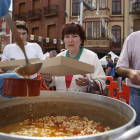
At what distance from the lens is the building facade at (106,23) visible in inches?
606

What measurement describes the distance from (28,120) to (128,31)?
51.7 feet

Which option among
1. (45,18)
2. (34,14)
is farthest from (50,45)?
(34,14)

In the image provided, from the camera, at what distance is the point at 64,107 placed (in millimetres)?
1331

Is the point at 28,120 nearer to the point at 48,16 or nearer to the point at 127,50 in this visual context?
the point at 127,50

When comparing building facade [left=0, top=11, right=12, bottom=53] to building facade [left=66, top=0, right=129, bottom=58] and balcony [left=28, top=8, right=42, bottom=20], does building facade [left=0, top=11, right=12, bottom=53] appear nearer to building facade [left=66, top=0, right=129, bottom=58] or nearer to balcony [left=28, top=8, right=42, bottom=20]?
balcony [left=28, top=8, right=42, bottom=20]

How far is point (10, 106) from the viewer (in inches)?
46.0

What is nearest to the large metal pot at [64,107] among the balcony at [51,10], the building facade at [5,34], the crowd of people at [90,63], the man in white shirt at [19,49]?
the crowd of people at [90,63]

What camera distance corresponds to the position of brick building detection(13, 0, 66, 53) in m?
15.9

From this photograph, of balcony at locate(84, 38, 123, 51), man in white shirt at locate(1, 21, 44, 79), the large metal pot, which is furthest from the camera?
balcony at locate(84, 38, 123, 51)

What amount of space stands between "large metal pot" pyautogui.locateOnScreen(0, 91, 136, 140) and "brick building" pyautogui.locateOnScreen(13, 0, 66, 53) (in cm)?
1475

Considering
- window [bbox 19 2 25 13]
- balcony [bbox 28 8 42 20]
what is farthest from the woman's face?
window [bbox 19 2 25 13]

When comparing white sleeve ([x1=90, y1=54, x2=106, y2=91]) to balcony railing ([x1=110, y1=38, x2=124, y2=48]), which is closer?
white sleeve ([x1=90, y1=54, x2=106, y2=91])

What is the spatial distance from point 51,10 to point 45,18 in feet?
3.50

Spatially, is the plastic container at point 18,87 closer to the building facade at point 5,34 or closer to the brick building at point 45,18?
the brick building at point 45,18
